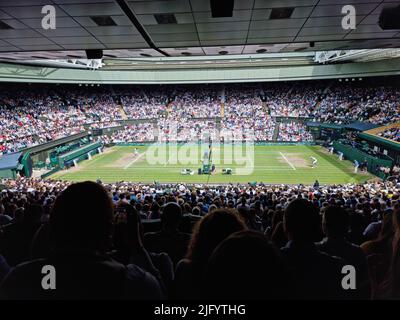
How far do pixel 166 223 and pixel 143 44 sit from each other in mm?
6450

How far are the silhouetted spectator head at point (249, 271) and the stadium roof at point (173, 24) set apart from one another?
5686 millimetres

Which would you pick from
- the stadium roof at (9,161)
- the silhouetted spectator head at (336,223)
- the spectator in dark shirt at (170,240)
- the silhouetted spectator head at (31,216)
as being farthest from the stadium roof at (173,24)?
the stadium roof at (9,161)

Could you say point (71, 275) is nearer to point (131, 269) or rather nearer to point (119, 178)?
point (131, 269)

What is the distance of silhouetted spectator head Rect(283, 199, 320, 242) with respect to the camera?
3256 millimetres

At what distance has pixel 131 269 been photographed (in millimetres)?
2182

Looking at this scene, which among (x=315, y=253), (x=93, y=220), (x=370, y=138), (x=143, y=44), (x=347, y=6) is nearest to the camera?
(x=93, y=220)

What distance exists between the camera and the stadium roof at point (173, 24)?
636 cm

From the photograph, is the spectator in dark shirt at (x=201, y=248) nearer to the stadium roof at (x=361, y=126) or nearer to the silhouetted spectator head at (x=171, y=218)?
the silhouetted spectator head at (x=171, y=218)

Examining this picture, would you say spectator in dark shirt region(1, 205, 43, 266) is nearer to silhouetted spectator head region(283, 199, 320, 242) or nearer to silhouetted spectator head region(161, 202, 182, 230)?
silhouetted spectator head region(161, 202, 182, 230)

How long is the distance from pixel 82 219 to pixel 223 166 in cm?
3328

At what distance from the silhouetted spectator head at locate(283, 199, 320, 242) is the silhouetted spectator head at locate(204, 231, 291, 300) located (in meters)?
1.70

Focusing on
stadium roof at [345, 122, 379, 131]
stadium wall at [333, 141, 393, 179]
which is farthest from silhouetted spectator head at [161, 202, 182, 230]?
stadium roof at [345, 122, 379, 131]
